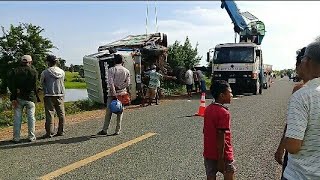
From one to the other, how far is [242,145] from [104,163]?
293 centimetres

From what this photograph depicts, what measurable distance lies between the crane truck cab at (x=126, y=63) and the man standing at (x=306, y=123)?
37.6ft

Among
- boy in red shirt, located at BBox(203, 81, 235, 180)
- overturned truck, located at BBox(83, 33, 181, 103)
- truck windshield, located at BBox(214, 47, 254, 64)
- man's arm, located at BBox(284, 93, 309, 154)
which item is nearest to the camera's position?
man's arm, located at BBox(284, 93, 309, 154)

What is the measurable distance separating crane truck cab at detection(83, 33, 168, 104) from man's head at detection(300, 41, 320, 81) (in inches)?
450

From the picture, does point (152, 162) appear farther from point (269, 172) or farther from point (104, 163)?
point (269, 172)

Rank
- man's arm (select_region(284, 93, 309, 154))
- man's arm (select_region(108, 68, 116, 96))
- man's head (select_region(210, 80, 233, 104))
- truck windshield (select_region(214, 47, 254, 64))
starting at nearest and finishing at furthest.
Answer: man's arm (select_region(284, 93, 309, 154)) → man's head (select_region(210, 80, 233, 104)) → man's arm (select_region(108, 68, 116, 96)) → truck windshield (select_region(214, 47, 254, 64))

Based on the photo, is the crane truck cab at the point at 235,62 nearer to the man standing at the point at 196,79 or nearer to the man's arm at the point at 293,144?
the man standing at the point at 196,79

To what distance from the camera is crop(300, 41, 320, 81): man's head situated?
2.52 m

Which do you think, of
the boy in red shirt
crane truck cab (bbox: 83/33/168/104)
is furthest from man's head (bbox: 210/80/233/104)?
crane truck cab (bbox: 83/33/168/104)

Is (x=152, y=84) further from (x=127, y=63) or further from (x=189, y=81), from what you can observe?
(x=189, y=81)

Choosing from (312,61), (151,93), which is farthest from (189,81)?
(312,61)

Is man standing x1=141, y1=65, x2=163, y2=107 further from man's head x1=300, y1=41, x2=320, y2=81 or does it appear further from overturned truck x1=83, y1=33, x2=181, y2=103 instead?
man's head x1=300, y1=41, x2=320, y2=81

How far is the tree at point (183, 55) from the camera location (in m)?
31.6

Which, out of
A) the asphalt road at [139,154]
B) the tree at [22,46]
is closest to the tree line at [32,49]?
the tree at [22,46]

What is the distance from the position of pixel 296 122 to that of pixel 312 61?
1.36 ft
